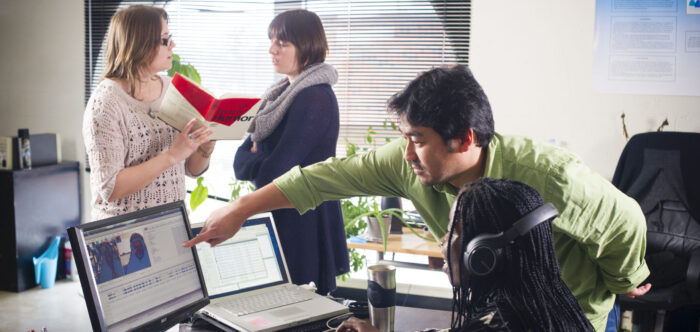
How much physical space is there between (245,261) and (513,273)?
0.79 metres

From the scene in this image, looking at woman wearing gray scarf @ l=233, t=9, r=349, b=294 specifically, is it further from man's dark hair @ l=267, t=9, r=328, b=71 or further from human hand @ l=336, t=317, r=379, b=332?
human hand @ l=336, t=317, r=379, b=332

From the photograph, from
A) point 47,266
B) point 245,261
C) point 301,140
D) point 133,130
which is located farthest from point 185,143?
point 47,266

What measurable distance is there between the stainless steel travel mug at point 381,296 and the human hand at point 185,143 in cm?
80

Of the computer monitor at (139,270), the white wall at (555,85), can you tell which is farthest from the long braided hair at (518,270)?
the white wall at (555,85)

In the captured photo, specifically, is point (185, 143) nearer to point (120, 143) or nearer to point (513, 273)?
point (120, 143)

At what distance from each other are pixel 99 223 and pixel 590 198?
1.05 metres

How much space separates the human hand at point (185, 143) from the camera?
1938 mm

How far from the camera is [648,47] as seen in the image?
3.15 m

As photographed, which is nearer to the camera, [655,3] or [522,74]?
[655,3]

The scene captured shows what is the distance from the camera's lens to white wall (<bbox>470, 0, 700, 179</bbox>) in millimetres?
3215

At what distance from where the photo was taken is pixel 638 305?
8.82ft

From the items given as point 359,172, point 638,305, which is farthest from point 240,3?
point 638,305

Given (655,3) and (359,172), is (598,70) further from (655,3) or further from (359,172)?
(359,172)

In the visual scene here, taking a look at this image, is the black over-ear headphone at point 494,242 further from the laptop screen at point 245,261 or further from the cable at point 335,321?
the laptop screen at point 245,261
